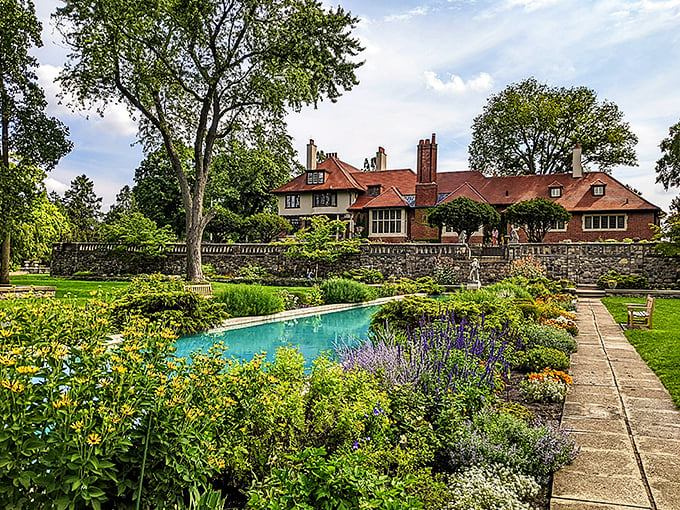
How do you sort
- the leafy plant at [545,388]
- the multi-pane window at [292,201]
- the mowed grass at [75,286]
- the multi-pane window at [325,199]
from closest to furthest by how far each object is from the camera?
the leafy plant at [545,388]
the mowed grass at [75,286]
the multi-pane window at [325,199]
the multi-pane window at [292,201]

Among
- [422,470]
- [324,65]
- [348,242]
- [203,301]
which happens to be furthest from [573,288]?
[422,470]

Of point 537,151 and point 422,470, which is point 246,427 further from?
point 537,151

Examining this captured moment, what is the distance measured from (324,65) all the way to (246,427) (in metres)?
18.3

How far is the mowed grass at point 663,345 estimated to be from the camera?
621 centimetres

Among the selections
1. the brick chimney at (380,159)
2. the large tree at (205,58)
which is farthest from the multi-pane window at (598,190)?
the large tree at (205,58)

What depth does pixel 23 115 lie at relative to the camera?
56.9 ft

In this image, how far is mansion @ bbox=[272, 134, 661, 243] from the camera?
31.6 m

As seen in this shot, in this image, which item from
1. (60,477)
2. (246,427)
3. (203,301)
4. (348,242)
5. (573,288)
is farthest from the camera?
(348,242)

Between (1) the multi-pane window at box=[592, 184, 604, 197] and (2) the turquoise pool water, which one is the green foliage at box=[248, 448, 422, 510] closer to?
(2) the turquoise pool water

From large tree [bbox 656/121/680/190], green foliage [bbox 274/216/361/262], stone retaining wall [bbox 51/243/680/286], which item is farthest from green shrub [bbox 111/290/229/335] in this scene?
large tree [bbox 656/121/680/190]

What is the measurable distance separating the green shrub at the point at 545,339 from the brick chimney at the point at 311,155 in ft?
115

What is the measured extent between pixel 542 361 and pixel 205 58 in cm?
1772

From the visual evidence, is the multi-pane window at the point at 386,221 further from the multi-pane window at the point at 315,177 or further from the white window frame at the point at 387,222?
the multi-pane window at the point at 315,177

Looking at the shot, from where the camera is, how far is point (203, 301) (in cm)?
1090
